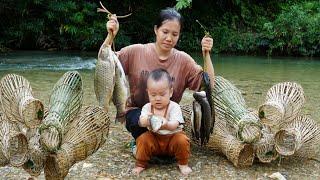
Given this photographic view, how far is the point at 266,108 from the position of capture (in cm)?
434

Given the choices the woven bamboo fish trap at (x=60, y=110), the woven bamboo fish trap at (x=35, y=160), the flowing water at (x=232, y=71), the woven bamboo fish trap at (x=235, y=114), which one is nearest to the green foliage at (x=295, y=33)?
the flowing water at (x=232, y=71)

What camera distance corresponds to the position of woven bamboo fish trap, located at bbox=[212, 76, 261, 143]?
4.12 metres

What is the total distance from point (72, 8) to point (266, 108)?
12.5 meters

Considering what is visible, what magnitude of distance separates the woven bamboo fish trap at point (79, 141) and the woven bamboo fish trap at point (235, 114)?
3.53 ft

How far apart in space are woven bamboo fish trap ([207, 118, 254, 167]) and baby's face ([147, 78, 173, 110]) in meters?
0.66

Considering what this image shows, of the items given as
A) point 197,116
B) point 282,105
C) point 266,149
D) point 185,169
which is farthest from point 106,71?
point 282,105

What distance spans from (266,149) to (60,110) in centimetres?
170

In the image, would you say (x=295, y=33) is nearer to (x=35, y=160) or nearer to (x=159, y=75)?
(x=159, y=75)

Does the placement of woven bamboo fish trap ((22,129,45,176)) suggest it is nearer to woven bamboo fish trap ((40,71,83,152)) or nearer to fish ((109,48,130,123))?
woven bamboo fish trap ((40,71,83,152))

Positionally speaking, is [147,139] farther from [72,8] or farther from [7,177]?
[72,8]

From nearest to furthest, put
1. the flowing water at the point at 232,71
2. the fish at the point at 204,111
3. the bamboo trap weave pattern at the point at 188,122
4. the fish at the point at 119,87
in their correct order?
the fish at the point at 204,111 → the fish at the point at 119,87 → the bamboo trap weave pattern at the point at 188,122 → the flowing water at the point at 232,71

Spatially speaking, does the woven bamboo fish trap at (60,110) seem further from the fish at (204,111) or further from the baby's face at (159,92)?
the fish at (204,111)

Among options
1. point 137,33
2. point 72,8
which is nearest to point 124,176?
point 72,8

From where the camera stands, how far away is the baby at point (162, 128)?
3949 mm
